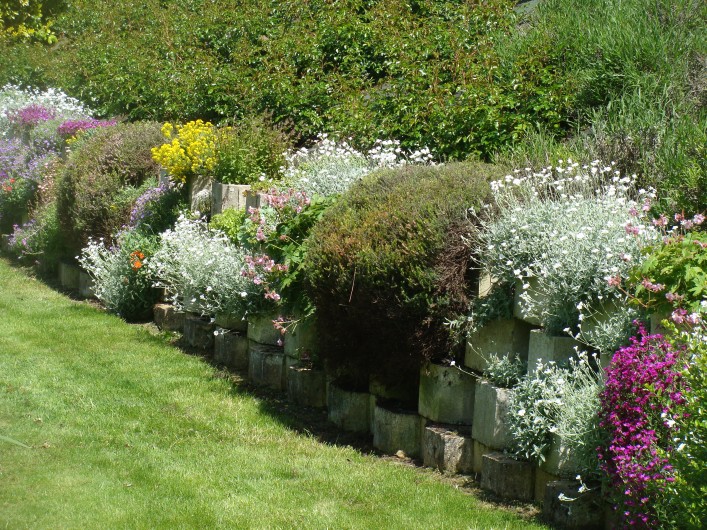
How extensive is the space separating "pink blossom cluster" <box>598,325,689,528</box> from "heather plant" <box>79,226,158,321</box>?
6329 millimetres

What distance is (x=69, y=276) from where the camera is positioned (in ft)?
40.1

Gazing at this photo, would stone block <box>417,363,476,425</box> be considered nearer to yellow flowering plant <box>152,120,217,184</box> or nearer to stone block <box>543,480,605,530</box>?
stone block <box>543,480,605,530</box>

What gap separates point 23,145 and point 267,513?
11.2 m

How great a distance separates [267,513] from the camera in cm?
513

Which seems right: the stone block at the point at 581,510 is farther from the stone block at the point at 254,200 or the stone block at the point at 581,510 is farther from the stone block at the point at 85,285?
the stone block at the point at 85,285

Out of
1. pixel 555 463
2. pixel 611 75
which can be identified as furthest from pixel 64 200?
pixel 555 463

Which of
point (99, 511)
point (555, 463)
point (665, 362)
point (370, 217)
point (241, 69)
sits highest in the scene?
point (241, 69)

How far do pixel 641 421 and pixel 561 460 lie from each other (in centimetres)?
81

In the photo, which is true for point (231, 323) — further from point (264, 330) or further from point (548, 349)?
point (548, 349)

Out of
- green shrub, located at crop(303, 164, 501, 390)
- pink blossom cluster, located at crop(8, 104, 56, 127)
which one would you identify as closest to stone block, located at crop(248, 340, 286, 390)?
green shrub, located at crop(303, 164, 501, 390)

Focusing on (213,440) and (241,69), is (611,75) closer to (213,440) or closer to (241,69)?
(213,440)

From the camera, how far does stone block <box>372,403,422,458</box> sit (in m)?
6.19

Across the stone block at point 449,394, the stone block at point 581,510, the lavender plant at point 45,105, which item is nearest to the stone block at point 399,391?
the stone block at point 449,394

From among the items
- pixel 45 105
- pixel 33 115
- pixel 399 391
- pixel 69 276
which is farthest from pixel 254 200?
pixel 45 105
